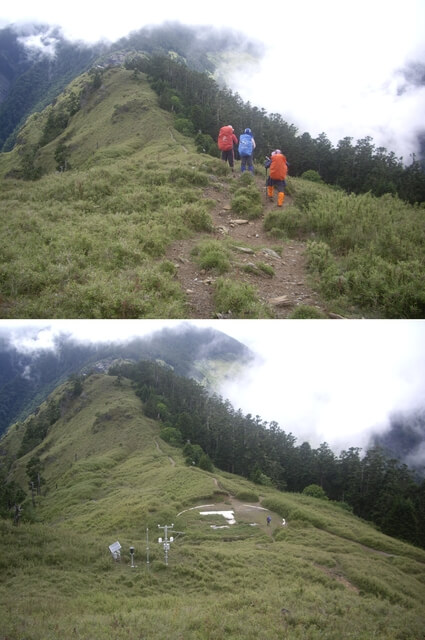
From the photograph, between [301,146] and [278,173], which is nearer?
[278,173]

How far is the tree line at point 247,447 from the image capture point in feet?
58.0

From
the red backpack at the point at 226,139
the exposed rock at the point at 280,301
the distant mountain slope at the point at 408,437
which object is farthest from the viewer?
the red backpack at the point at 226,139

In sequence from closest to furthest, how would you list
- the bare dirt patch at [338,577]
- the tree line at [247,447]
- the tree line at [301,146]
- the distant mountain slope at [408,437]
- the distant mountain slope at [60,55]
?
1. the distant mountain slope at [408,437]
2. the bare dirt patch at [338,577]
3. the tree line at [247,447]
4. the tree line at [301,146]
5. the distant mountain slope at [60,55]

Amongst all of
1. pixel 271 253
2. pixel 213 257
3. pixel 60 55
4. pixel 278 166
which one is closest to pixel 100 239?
pixel 213 257

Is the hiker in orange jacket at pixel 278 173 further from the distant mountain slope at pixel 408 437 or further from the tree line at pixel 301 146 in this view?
the tree line at pixel 301 146

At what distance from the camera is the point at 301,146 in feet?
129

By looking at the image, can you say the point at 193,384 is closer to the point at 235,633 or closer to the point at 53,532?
the point at 53,532

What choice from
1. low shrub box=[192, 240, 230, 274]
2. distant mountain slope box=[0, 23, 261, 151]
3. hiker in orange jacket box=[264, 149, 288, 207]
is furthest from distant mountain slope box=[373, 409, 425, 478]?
distant mountain slope box=[0, 23, 261, 151]

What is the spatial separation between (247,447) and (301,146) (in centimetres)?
3011

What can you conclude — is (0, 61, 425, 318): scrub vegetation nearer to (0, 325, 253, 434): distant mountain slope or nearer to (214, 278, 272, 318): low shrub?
(214, 278, 272, 318): low shrub

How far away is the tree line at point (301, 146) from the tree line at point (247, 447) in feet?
67.9

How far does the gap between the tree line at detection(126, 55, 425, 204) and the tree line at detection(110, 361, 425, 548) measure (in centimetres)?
2070

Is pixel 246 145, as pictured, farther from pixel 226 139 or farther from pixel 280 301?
pixel 280 301

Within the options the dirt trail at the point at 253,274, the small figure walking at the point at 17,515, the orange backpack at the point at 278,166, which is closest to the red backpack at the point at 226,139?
the orange backpack at the point at 278,166
